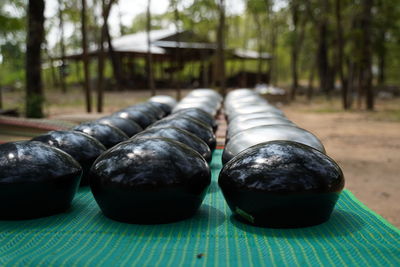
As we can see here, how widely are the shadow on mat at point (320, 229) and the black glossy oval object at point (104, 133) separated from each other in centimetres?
174

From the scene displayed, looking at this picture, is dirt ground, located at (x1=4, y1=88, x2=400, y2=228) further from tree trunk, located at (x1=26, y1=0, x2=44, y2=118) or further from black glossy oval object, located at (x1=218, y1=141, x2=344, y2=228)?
black glossy oval object, located at (x1=218, y1=141, x2=344, y2=228)

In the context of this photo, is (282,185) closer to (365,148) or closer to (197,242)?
(197,242)

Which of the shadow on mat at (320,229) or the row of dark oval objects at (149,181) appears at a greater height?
the row of dark oval objects at (149,181)

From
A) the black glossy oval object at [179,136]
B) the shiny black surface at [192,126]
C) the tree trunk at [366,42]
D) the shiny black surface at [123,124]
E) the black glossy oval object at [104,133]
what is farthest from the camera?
the tree trunk at [366,42]

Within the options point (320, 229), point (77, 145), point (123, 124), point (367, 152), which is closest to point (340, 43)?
point (367, 152)

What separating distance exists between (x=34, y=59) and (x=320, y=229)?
34.1 ft

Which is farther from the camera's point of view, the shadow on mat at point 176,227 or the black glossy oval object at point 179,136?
the black glossy oval object at point 179,136

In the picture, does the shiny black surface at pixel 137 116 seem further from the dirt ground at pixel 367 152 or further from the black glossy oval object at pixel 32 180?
the dirt ground at pixel 367 152

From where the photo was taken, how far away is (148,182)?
265 centimetres

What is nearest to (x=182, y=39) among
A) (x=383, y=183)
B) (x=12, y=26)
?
(x=12, y=26)

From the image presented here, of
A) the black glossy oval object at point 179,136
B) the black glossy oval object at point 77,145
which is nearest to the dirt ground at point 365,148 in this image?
the black glossy oval object at point 179,136

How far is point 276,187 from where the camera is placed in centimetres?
259

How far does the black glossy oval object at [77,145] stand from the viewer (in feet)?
11.8

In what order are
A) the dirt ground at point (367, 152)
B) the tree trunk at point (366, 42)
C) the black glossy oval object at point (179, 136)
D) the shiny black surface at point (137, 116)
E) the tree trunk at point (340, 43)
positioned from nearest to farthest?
the black glossy oval object at point (179, 136) < the shiny black surface at point (137, 116) < the dirt ground at point (367, 152) < the tree trunk at point (366, 42) < the tree trunk at point (340, 43)
